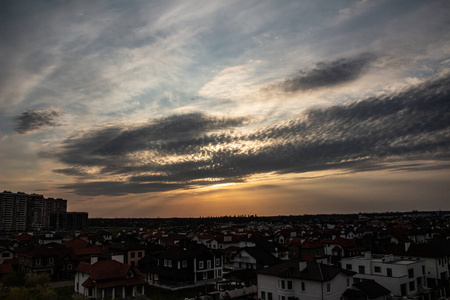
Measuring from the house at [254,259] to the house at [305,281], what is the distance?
21017 millimetres

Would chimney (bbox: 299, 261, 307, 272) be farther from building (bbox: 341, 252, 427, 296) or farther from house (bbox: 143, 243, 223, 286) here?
house (bbox: 143, 243, 223, 286)

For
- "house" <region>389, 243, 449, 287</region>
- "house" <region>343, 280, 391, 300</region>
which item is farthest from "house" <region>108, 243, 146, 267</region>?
"house" <region>389, 243, 449, 287</region>

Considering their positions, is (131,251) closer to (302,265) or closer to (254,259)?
(254,259)

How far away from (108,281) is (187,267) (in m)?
15.8

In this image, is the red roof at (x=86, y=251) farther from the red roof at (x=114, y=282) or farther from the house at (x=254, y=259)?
the house at (x=254, y=259)

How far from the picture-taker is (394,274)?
45.2 metres

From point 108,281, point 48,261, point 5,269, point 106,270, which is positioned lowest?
point 5,269

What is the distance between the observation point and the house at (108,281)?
4097 cm

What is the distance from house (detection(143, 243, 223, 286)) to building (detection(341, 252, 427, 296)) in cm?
2189

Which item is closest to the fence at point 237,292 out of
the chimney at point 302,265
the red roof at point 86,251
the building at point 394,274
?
the chimney at point 302,265

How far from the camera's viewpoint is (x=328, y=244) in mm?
82125

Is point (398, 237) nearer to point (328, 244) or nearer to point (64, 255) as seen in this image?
point (328, 244)

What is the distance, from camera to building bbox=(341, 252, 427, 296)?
144ft

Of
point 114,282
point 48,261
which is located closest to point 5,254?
point 48,261
